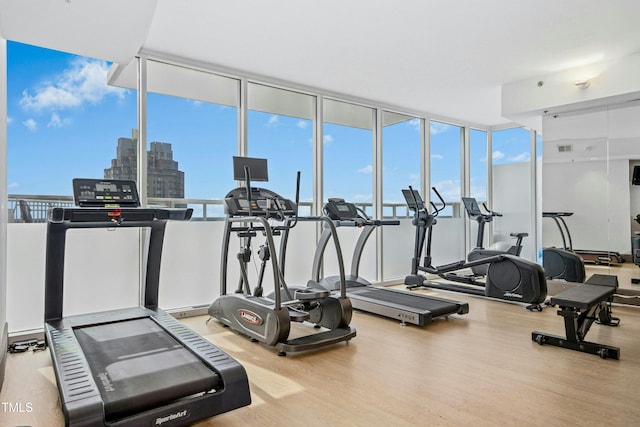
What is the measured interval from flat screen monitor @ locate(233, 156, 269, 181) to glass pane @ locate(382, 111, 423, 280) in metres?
2.87

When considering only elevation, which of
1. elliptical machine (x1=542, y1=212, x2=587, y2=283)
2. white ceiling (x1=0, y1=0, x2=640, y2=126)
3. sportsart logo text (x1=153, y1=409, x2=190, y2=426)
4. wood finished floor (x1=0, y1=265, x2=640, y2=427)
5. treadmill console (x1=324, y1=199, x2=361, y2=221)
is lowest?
wood finished floor (x1=0, y1=265, x2=640, y2=427)

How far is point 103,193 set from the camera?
3.02 meters

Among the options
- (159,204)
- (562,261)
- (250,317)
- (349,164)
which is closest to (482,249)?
(562,261)

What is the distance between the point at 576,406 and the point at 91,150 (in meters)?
4.44

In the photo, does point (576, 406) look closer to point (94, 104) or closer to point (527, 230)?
point (94, 104)

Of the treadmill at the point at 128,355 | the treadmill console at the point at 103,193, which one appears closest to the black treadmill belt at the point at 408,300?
the treadmill at the point at 128,355

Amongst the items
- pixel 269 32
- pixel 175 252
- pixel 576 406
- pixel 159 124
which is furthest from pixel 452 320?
pixel 159 124

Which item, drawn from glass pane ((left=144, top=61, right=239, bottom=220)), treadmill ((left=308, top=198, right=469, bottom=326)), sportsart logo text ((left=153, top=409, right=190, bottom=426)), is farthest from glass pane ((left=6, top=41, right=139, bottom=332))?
sportsart logo text ((left=153, top=409, right=190, bottom=426))

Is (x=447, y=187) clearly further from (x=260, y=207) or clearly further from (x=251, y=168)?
(x=260, y=207)

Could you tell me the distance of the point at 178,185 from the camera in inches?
178

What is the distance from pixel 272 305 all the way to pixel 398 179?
4.03m

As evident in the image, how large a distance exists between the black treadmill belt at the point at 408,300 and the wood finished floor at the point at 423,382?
0.33 metres

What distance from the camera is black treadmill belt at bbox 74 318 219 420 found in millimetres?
2055

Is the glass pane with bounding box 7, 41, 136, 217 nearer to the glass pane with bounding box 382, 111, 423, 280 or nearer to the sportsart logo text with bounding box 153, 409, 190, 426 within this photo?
the sportsart logo text with bounding box 153, 409, 190, 426
